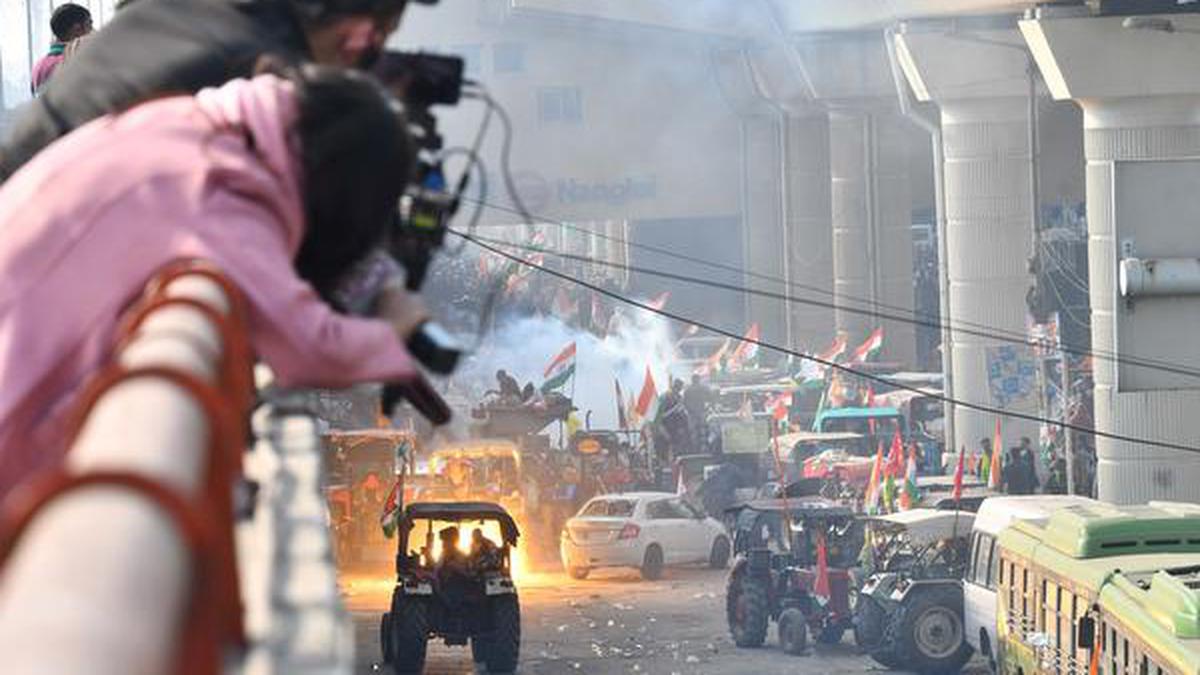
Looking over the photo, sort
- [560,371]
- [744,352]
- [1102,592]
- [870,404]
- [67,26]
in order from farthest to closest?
[744,352], [870,404], [560,371], [1102,592], [67,26]

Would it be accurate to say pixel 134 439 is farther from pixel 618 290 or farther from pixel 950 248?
pixel 618 290

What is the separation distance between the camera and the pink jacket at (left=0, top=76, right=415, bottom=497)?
320 centimetres

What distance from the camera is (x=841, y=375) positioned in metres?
62.2

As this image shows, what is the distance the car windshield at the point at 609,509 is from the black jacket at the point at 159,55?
1476 inches

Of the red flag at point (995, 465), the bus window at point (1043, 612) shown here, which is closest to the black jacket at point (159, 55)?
the bus window at point (1043, 612)

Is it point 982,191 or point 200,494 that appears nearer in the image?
point 200,494

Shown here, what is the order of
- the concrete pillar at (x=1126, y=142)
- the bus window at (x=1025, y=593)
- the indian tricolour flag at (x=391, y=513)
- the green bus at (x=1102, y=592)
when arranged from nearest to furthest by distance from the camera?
1. the green bus at (x=1102, y=592)
2. the bus window at (x=1025, y=593)
3. the concrete pillar at (x=1126, y=142)
4. the indian tricolour flag at (x=391, y=513)

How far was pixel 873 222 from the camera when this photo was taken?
7112 cm

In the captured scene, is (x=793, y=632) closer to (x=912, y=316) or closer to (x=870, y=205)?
(x=912, y=316)

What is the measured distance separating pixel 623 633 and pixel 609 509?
605cm

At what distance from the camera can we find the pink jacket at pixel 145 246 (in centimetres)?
320

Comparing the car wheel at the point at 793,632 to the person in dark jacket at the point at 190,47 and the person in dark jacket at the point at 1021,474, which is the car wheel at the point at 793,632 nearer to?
the person in dark jacket at the point at 1021,474

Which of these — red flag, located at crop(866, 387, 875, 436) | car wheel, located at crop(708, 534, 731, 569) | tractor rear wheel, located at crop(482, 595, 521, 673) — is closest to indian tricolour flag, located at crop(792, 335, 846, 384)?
red flag, located at crop(866, 387, 875, 436)

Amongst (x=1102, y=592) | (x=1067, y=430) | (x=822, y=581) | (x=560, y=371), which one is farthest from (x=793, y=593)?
(x=560, y=371)
